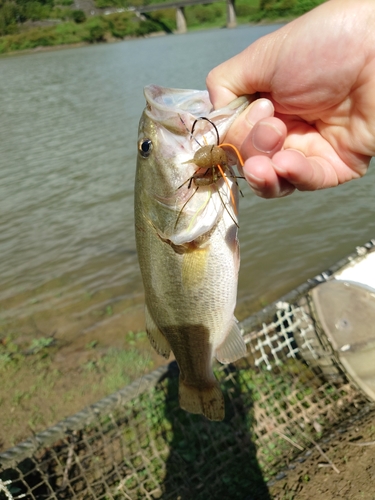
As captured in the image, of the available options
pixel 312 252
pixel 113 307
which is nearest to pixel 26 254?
pixel 113 307

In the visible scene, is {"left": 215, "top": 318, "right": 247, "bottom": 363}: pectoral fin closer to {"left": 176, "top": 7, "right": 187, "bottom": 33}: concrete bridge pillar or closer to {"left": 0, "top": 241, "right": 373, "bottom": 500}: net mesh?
{"left": 0, "top": 241, "right": 373, "bottom": 500}: net mesh

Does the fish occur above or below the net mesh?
above

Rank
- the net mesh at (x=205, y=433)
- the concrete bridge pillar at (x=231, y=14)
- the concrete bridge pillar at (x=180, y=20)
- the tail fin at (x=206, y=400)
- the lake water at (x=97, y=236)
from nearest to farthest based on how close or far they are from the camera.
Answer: the tail fin at (x=206, y=400) → the net mesh at (x=205, y=433) → the lake water at (x=97, y=236) → the concrete bridge pillar at (x=231, y=14) → the concrete bridge pillar at (x=180, y=20)

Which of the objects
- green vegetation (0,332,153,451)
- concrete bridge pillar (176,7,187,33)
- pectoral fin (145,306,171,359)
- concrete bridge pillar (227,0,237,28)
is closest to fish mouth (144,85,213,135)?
pectoral fin (145,306,171,359)

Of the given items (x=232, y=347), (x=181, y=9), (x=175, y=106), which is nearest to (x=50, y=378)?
(x=232, y=347)

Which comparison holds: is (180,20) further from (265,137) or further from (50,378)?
(265,137)

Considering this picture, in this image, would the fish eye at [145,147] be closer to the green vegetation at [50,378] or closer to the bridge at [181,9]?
the green vegetation at [50,378]

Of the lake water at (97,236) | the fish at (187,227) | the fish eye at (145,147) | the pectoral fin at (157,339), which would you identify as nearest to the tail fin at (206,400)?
the fish at (187,227)
